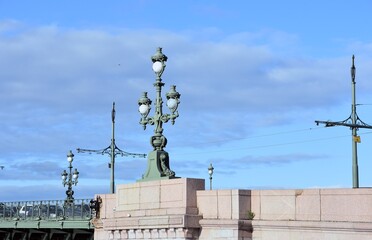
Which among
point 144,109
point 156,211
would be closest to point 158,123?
point 144,109

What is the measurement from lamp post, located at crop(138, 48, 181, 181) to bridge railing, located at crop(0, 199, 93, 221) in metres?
9.15

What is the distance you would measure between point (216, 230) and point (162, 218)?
1964 mm

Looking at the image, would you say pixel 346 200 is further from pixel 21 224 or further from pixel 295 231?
pixel 21 224

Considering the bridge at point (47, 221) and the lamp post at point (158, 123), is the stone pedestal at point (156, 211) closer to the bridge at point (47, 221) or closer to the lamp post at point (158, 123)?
the lamp post at point (158, 123)

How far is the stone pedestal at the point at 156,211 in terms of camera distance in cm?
2688

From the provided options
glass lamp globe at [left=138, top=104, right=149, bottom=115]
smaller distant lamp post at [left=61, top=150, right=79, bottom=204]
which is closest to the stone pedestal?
glass lamp globe at [left=138, top=104, right=149, bottom=115]

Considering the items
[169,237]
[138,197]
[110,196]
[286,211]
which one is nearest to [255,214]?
[286,211]

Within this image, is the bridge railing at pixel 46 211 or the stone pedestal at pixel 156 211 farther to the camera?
the bridge railing at pixel 46 211

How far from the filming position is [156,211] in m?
28.1

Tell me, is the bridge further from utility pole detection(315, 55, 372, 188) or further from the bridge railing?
utility pole detection(315, 55, 372, 188)

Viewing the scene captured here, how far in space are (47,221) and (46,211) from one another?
1.90 m

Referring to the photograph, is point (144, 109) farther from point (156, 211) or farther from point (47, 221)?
point (47, 221)

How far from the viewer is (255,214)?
1024 inches

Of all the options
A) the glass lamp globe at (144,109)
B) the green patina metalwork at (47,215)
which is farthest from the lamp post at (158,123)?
the green patina metalwork at (47,215)
